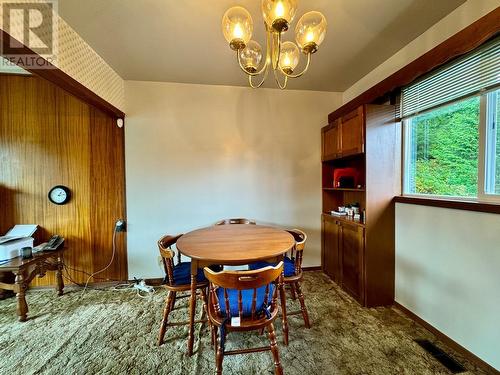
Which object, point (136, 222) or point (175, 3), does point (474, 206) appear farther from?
point (136, 222)

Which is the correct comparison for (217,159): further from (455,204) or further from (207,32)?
(455,204)

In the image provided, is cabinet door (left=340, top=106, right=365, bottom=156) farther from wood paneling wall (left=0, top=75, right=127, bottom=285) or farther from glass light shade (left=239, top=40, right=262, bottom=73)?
wood paneling wall (left=0, top=75, right=127, bottom=285)

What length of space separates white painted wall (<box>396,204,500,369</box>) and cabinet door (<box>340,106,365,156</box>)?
80 cm

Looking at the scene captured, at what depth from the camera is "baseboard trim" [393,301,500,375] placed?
152cm

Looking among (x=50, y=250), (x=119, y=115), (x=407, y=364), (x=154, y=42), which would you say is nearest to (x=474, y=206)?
(x=407, y=364)

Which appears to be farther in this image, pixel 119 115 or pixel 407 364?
pixel 119 115

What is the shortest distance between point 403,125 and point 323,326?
2286 millimetres

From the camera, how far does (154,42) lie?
83.7 inches

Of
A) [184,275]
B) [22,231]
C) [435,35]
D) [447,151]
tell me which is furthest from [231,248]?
[22,231]

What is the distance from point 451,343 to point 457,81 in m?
2.16

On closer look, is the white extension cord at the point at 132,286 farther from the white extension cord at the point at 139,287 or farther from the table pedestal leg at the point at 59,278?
the table pedestal leg at the point at 59,278

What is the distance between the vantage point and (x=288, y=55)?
5.49 ft

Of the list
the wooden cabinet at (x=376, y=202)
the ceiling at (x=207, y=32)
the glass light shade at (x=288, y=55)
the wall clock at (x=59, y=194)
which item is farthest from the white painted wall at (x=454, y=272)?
the wall clock at (x=59, y=194)

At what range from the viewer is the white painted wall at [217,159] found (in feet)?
9.66
